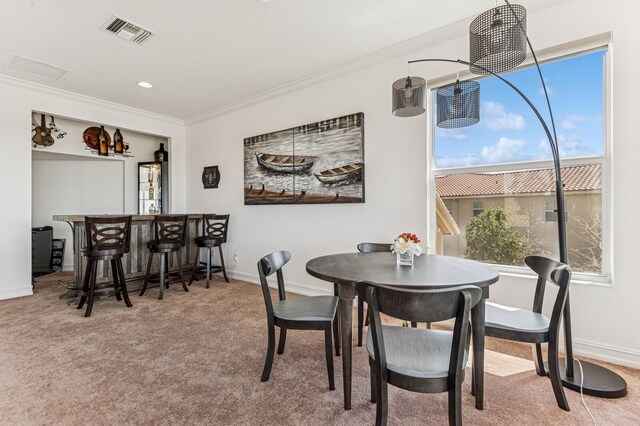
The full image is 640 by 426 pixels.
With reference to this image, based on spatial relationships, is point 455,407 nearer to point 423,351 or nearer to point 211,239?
point 423,351

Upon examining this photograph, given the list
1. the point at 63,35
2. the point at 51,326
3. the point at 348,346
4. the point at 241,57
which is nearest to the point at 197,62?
the point at 241,57

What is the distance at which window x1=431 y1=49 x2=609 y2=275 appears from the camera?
2.38 meters

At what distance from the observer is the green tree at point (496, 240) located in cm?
272

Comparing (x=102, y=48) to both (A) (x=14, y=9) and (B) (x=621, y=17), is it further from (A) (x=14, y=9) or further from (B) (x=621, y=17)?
(B) (x=621, y=17)

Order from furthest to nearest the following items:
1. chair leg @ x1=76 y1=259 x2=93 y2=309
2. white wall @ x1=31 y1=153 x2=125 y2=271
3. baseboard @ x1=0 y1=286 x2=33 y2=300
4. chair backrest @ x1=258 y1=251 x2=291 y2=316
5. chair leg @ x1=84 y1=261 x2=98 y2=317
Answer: white wall @ x1=31 y1=153 x2=125 y2=271 → baseboard @ x1=0 y1=286 x2=33 y2=300 → chair leg @ x1=76 y1=259 x2=93 y2=309 → chair leg @ x1=84 y1=261 x2=98 y2=317 → chair backrest @ x1=258 y1=251 x2=291 y2=316

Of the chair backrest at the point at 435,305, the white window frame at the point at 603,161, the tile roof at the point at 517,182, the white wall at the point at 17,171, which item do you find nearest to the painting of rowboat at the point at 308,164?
the tile roof at the point at 517,182

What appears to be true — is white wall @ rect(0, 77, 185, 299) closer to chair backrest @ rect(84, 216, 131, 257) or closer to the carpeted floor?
the carpeted floor

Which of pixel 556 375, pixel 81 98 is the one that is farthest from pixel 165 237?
pixel 556 375

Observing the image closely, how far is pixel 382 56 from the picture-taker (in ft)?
10.9

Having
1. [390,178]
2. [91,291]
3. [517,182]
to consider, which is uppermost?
[390,178]

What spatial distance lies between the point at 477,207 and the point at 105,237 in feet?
12.5

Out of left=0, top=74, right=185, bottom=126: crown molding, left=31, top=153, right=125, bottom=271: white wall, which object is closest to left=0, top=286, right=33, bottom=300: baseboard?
left=31, top=153, right=125, bottom=271: white wall

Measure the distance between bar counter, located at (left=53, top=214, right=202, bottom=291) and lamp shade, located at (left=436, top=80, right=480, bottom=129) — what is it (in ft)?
12.0

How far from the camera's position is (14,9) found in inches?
103
